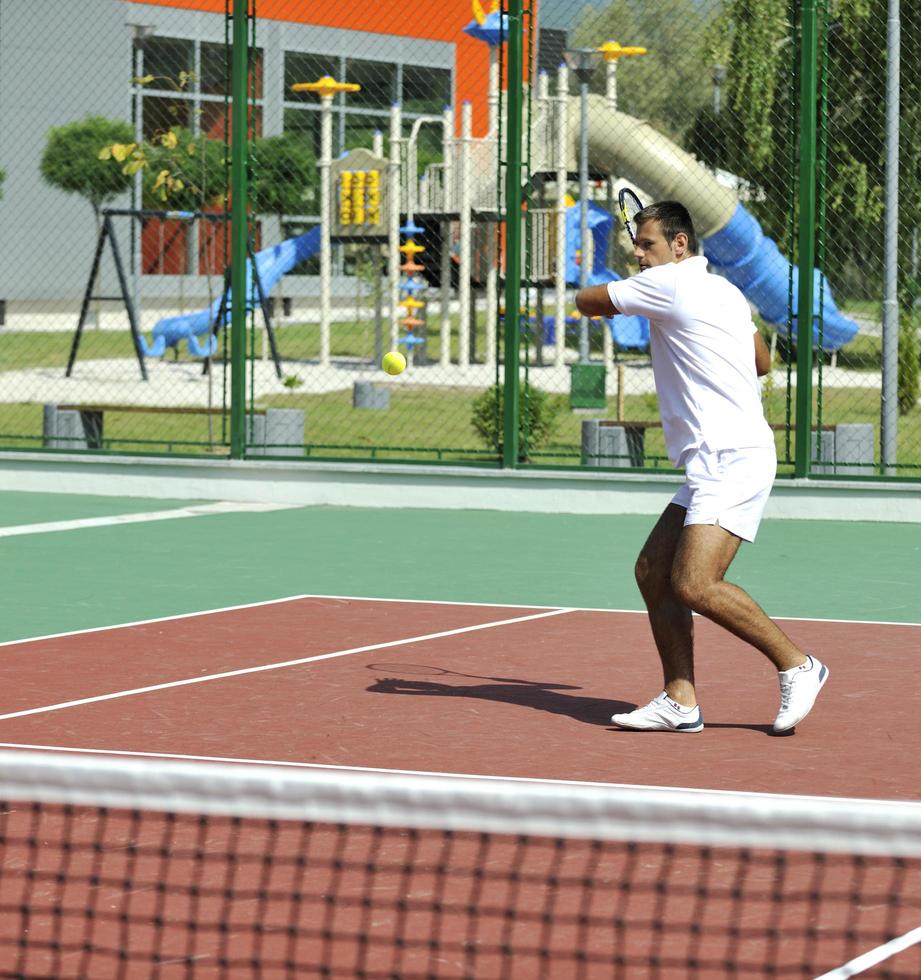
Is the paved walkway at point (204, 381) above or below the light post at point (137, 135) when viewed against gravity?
below

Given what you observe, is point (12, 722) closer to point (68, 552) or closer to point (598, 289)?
point (598, 289)

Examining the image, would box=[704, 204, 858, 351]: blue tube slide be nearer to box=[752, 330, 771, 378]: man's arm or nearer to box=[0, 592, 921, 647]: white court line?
box=[0, 592, 921, 647]: white court line

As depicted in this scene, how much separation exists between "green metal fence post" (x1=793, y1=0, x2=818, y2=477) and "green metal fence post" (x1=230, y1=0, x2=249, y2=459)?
3.75 meters

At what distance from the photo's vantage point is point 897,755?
651 cm

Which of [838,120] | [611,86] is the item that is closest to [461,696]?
[838,120]

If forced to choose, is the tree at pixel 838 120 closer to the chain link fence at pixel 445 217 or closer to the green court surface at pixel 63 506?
the chain link fence at pixel 445 217

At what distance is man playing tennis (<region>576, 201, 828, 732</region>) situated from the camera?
6.62 meters

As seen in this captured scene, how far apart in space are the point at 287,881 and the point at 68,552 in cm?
686

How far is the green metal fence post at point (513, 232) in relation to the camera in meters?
13.2

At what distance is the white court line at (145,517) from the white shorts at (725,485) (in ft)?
21.3

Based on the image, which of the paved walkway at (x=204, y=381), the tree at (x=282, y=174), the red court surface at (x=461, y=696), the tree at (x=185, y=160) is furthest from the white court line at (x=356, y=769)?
the tree at (x=282, y=174)

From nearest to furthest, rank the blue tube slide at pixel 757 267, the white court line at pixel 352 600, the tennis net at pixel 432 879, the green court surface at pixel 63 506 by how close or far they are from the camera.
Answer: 1. the tennis net at pixel 432 879
2. the white court line at pixel 352 600
3. the green court surface at pixel 63 506
4. the blue tube slide at pixel 757 267

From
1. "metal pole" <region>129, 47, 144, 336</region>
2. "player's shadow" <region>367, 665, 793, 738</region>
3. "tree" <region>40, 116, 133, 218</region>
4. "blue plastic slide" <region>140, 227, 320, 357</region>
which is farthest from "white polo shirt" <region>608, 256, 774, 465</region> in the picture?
"tree" <region>40, 116, 133, 218</region>

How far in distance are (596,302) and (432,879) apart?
2.32m
